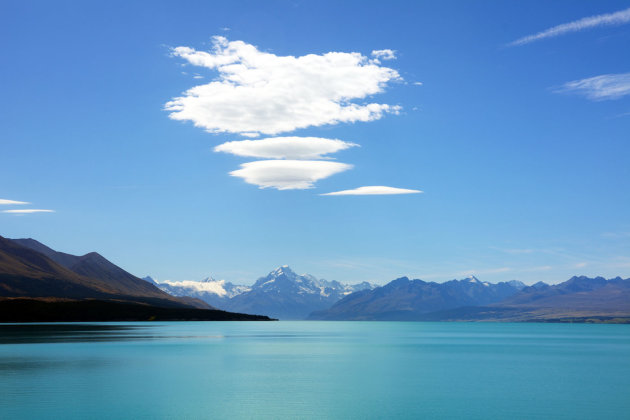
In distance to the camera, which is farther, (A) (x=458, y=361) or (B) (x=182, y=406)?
(A) (x=458, y=361)

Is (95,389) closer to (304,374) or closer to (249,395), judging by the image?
(249,395)

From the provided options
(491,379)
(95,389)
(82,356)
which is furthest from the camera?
(82,356)

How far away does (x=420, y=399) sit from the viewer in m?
58.8

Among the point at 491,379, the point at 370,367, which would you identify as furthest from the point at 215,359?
the point at 491,379

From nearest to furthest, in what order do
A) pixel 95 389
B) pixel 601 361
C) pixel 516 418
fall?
pixel 516 418 → pixel 95 389 → pixel 601 361

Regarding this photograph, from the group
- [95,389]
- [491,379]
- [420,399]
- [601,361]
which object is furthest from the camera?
[601,361]

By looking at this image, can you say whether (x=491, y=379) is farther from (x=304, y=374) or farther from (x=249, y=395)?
(x=249, y=395)

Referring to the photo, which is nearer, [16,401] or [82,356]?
[16,401]

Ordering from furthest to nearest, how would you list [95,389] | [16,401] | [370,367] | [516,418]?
[370,367], [95,389], [16,401], [516,418]

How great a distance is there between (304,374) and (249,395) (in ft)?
69.1

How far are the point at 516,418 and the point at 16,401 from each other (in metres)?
43.2

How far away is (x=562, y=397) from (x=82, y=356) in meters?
79.4

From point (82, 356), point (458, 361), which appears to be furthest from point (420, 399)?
point (82, 356)

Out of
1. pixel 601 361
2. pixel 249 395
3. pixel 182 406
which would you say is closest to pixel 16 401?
pixel 182 406
